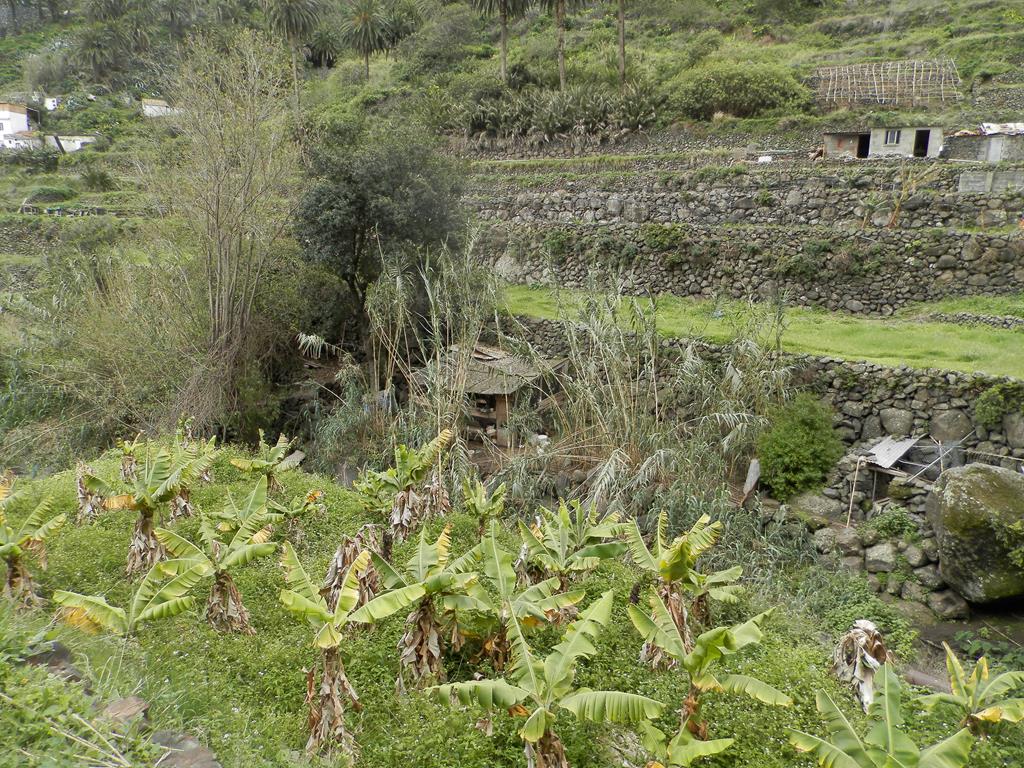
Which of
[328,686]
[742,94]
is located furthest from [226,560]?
[742,94]

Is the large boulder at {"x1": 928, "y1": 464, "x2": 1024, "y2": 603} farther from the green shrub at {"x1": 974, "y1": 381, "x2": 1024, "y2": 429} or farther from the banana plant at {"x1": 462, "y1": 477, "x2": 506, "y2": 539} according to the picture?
the banana plant at {"x1": 462, "y1": 477, "x2": 506, "y2": 539}

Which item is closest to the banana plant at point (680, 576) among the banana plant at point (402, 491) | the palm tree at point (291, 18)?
the banana plant at point (402, 491)

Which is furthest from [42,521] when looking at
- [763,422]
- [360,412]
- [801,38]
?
[801,38]

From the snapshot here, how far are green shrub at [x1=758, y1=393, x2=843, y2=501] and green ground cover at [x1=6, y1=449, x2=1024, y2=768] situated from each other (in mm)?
3419

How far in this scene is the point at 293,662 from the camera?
5.82m

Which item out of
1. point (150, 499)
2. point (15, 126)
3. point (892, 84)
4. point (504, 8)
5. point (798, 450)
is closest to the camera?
point (150, 499)

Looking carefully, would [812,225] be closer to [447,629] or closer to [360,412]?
[360,412]

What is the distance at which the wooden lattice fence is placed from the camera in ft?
78.4

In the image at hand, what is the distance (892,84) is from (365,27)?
26.6 meters

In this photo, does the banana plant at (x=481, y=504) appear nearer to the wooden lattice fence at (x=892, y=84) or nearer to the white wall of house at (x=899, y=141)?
the white wall of house at (x=899, y=141)

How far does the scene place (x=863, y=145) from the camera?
2197 cm

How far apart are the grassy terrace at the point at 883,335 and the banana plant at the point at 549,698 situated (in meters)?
7.65

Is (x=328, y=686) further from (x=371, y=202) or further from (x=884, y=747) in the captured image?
(x=371, y=202)

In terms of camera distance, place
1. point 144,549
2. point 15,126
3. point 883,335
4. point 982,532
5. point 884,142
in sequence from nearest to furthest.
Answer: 1. point 144,549
2. point 982,532
3. point 883,335
4. point 884,142
5. point 15,126
